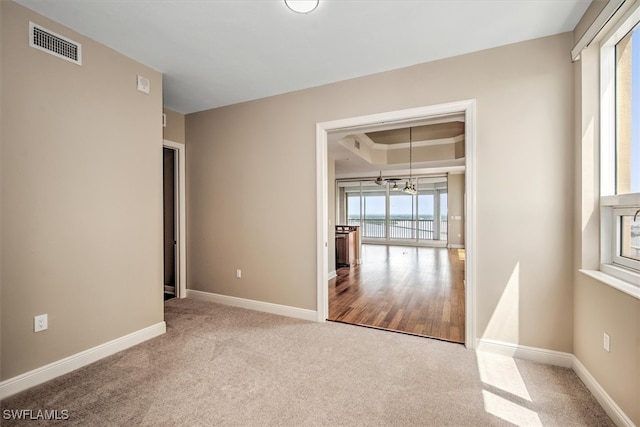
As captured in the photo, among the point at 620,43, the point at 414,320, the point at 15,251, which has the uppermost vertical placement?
the point at 620,43

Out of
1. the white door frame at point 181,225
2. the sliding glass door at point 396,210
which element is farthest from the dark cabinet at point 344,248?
the sliding glass door at point 396,210

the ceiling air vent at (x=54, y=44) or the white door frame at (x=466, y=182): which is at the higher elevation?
the ceiling air vent at (x=54, y=44)

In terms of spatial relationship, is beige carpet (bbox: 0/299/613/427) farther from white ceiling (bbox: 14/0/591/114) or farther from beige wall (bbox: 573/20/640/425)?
white ceiling (bbox: 14/0/591/114)

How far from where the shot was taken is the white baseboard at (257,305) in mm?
3241

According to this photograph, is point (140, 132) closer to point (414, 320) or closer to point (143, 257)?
point (143, 257)

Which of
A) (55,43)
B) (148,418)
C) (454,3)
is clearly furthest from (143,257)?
(454,3)

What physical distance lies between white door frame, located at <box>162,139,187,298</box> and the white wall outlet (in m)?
1.99

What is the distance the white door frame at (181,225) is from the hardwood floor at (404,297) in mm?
2190

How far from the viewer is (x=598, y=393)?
180 cm

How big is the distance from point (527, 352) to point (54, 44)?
4.49 meters

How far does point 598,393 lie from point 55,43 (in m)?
4.56

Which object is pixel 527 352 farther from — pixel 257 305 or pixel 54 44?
pixel 54 44

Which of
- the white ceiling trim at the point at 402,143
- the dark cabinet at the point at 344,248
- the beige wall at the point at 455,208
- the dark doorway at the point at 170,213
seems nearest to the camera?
the dark doorway at the point at 170,213

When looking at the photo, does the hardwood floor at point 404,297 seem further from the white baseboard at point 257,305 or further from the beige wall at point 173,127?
the beige wall at point 173,127
